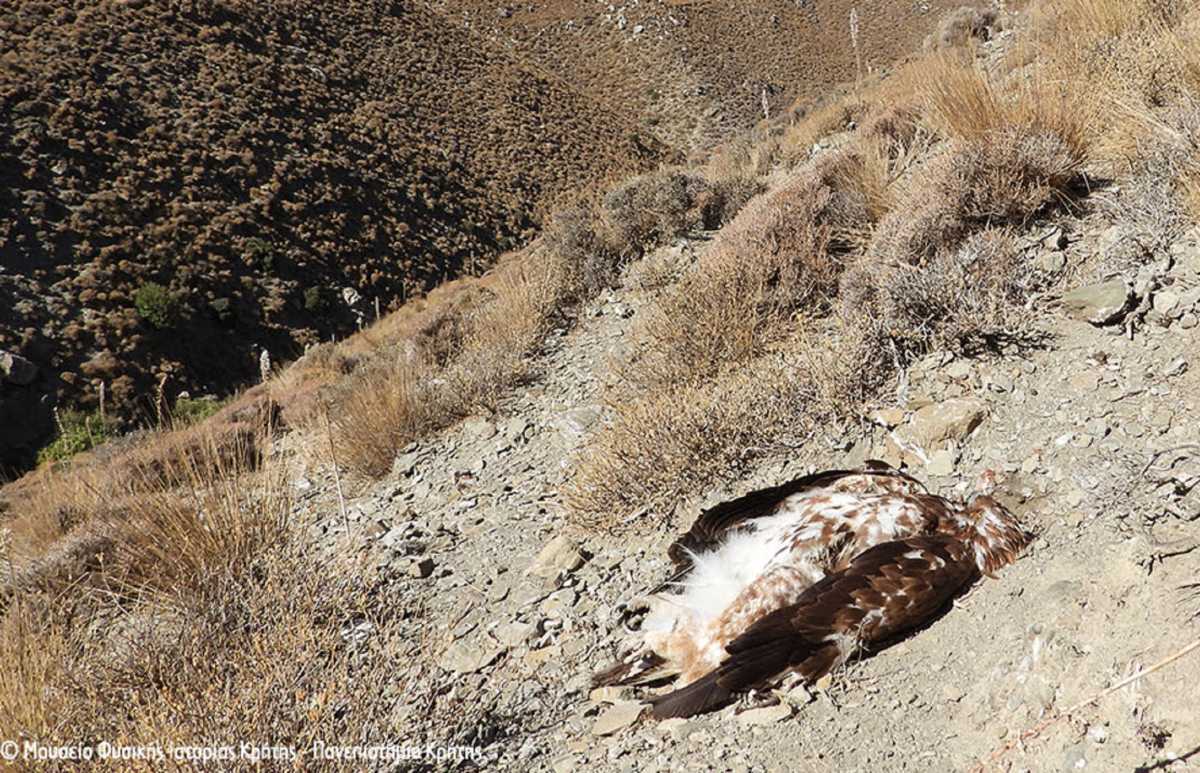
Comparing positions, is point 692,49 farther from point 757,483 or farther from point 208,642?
point 208,642

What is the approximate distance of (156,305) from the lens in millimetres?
16234

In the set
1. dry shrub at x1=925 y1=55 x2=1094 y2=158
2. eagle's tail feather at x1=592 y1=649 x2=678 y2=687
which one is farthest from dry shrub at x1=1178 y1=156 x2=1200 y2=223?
eagle's tail feather at x1=592 y1=649 x2=678 y2=687

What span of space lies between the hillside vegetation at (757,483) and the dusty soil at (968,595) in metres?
0.01

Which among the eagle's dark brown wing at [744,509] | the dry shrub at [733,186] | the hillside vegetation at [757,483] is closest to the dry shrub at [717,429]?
the hillside vegetation at [757,483]

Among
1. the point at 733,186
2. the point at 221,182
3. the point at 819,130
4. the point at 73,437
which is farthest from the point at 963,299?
the point at 221,182

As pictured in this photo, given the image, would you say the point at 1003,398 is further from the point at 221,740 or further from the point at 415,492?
the point at 415,492

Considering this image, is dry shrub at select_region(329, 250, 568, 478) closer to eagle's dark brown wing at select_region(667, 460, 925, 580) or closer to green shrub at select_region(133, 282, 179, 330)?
eagle's dark brown wing at select_region(667, 460, 925, 580)

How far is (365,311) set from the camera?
65.2ft

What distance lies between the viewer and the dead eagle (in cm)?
206

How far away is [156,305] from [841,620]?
1882 centimetres

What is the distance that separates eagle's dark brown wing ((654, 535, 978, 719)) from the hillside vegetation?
0.08 meters

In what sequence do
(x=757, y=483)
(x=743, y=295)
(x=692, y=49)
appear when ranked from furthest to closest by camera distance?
(x=692, y=49) → (x=743, y=295) → (x=757, y=483)

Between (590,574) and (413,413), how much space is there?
2.88 meters

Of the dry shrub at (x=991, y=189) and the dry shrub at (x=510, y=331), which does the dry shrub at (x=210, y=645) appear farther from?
the dry shrub at (x=991, y=189)
